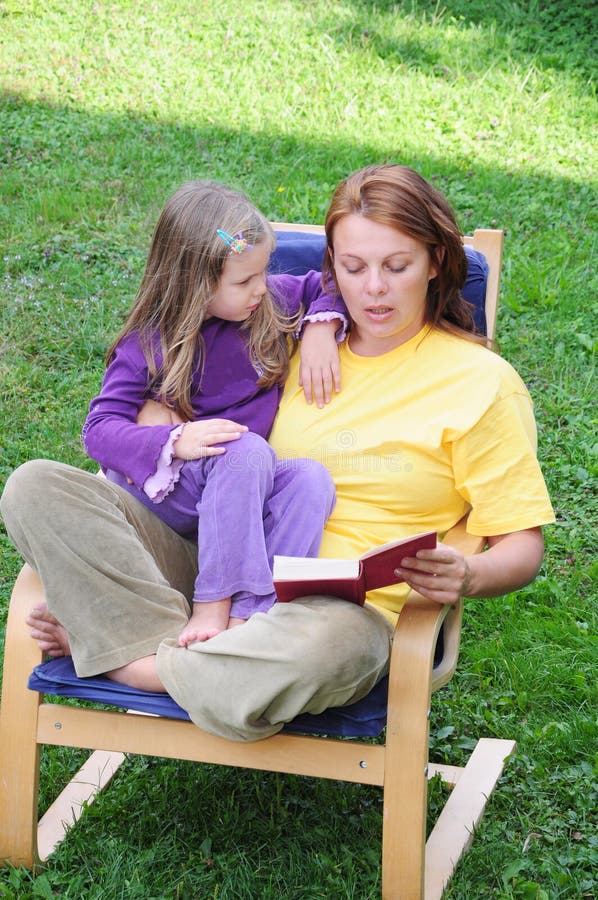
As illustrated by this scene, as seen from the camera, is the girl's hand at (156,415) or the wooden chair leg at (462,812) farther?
the girl's hand at (156,415)

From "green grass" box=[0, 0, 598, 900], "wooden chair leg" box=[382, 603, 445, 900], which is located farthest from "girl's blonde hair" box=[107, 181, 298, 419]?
→ "green grass" box=[0, 0, 598, 900]

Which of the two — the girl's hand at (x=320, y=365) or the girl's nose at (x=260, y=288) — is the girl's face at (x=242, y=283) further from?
the girl's hand at (x=320, y=365)

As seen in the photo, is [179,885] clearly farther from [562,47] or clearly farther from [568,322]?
[562,47]

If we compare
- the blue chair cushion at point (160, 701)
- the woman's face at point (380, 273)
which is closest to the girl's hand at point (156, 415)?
the woman's face at point (380, 273)

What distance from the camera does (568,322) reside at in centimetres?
480

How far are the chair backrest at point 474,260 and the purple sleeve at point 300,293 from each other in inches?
5.2

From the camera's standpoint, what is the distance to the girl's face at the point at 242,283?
2.74m

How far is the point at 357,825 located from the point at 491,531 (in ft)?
2.77

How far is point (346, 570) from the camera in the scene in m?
2.17

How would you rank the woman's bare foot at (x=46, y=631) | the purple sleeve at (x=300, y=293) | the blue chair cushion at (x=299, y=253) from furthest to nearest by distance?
the blue chair cushion at (x=299, y=253), the purple sleeve at (x=300, y=293), the woman's bare foot at (x=46, y=631)

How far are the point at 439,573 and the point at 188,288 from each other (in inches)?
39.2

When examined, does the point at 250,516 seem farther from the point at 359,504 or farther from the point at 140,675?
the point at 140,675

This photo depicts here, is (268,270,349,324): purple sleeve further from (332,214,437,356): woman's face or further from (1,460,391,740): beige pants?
(1,460,391,740): beige pants

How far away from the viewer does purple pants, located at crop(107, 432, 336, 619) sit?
8.18 ft
